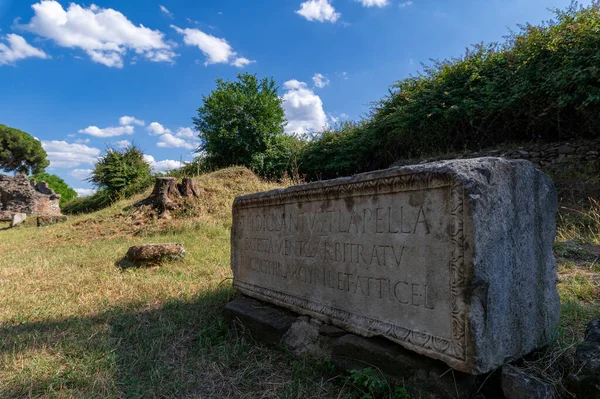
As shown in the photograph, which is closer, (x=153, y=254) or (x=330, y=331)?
(x=330, y=331)

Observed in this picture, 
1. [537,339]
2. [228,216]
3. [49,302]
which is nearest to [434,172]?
[537,339]

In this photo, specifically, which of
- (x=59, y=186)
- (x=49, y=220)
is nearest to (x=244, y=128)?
(x=49, y=220)

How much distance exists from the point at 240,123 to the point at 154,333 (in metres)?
11.7

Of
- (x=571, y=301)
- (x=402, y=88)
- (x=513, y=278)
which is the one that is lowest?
(x=571, y=301)

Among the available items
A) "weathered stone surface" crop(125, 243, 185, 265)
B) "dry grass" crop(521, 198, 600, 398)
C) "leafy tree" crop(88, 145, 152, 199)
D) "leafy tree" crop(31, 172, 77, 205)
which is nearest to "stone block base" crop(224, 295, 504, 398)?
"dry grass" crop(521, 198, 600, 398)

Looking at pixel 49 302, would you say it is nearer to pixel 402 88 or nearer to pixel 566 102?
pixel 566 102

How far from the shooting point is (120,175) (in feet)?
48.9

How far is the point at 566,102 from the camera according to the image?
6473 mm

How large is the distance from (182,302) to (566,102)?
708 cm

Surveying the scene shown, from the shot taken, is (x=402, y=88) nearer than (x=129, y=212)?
No

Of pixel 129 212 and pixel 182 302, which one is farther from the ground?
pixel 129 212

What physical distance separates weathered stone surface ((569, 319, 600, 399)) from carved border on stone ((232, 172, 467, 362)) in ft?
1.62

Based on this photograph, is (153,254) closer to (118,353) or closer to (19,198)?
(118,353)

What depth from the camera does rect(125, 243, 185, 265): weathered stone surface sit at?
5.34m
